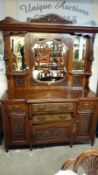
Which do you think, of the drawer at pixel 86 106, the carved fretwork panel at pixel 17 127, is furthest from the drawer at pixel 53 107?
the carved fretwork panel at pixel 17 127

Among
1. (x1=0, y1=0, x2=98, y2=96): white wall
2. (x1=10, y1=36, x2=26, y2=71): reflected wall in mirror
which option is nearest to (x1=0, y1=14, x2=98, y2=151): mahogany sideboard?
(x1=10, y1=36, x2=26, y2=71): reflected wall in mirror

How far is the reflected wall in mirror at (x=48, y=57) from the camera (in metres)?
2.32

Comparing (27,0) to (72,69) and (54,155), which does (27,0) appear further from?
(54,155)

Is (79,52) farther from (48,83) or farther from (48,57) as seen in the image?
(48,83)

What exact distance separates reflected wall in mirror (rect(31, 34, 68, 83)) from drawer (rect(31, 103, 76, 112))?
0.45 meters

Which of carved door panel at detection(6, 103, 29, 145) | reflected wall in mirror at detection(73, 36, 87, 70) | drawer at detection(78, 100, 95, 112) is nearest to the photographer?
carved door panel at detection(6, 103, 29, 145)

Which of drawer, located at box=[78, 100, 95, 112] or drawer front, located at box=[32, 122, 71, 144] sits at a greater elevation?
drawer, located at box=[78, 100, 95, 112]

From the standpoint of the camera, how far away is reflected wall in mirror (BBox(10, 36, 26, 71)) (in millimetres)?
2284

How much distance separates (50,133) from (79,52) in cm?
126

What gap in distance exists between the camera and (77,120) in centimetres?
233

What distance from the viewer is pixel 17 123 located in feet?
7.32

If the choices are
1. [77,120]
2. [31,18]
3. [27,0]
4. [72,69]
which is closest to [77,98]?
[77,120]

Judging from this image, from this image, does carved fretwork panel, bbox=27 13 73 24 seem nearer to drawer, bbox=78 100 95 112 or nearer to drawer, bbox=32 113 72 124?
drawer, bbox=78 100 95 112

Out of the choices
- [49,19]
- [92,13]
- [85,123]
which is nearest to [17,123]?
[85,123]
